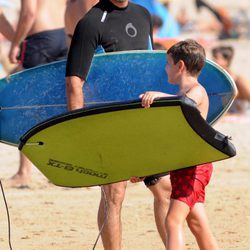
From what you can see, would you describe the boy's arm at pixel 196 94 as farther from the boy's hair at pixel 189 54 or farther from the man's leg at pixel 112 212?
the man's leg at pixel 112 212

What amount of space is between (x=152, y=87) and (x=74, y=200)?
224 centimetres

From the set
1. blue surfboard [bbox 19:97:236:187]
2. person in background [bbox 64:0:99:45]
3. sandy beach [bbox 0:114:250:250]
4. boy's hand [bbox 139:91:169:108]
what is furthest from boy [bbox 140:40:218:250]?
person in background [bbox 64:0:99:45]

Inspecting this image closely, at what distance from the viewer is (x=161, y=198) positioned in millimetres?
5598

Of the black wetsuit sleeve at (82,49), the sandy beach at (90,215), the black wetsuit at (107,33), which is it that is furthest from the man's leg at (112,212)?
the sandy beach at (90,215)

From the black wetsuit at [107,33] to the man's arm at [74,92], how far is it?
0.09 feet

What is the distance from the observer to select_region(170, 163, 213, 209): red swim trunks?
16.5ft

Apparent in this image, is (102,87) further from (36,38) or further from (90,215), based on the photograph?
(36,38)

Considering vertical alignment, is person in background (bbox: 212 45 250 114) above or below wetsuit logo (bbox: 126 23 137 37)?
below

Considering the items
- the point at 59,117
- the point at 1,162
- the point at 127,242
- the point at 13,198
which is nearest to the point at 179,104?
the point at 59,117

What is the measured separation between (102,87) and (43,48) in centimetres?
292

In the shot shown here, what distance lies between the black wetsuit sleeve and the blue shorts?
126 inches

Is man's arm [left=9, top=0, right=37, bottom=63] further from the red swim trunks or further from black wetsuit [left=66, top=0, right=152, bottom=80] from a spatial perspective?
the red swim trunks

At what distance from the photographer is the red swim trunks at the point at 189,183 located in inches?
198

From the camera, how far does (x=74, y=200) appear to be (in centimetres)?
784
